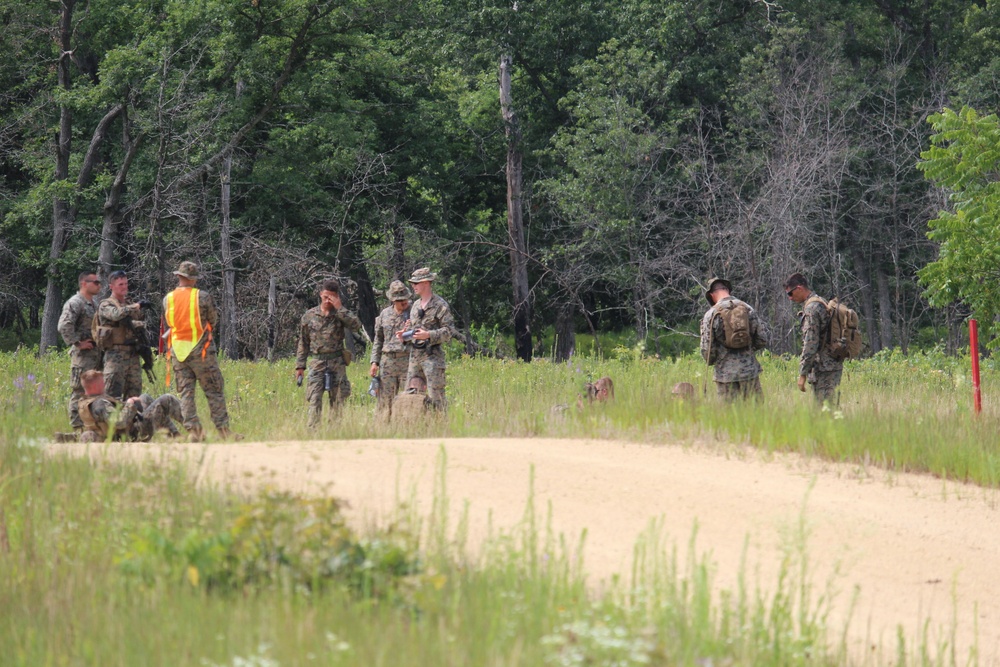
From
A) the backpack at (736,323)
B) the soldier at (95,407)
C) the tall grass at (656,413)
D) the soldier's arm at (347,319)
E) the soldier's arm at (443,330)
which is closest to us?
the tall grass at (656,413)

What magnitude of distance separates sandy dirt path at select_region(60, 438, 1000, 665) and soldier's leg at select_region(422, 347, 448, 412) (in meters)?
2.63

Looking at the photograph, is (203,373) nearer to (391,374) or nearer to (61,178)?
(391,374)

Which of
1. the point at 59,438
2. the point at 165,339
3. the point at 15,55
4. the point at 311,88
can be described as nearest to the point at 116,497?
the point at 59,438

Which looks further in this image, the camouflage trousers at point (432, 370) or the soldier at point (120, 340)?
the camouflage trousers at point (432, 370)

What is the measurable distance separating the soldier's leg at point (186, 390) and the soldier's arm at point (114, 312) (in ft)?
2.09

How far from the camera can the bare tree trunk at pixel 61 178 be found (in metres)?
32.2

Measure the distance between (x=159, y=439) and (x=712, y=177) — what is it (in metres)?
26.6

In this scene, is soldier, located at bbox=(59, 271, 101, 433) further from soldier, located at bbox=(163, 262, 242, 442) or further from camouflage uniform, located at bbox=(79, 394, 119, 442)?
camouflage uniform, located at bbox=(79, 394, 119, 442)

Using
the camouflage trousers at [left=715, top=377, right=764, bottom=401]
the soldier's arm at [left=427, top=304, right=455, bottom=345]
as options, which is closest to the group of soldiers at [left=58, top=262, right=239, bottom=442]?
the soldier's arm at [left=427, top=304, right=455, bottom=345]

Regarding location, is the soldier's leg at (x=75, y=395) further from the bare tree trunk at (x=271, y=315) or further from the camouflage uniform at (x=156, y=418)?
the bare tree trunk at (x=271, y=315)

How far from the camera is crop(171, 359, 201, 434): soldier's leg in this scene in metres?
12.7

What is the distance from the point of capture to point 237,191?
110ft

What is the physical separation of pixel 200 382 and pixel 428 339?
218 centimetres

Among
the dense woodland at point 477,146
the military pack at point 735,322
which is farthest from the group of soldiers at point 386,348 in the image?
the dense woodland at point 477,146
